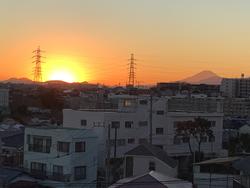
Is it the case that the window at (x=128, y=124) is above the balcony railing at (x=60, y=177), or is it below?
above

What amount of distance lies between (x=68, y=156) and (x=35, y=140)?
91.0 inches

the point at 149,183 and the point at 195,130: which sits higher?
the point at 195,130

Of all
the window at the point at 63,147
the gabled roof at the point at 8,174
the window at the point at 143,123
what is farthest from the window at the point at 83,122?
the gabled roof at the point at 8,174

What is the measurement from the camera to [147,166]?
72.5 ft

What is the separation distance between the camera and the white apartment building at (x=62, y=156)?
22.0 meters

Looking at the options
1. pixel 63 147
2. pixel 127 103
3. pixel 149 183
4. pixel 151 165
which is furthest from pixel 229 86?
pixel 149 183

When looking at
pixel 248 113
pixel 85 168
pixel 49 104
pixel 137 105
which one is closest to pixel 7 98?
pixel 49 104

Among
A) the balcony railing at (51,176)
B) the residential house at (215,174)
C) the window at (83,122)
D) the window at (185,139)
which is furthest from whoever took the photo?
the window at (185,139)

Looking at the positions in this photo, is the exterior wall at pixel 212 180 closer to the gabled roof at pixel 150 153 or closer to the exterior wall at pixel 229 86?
the gabled roof at pixel 150 153

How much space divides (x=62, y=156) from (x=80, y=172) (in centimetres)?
113

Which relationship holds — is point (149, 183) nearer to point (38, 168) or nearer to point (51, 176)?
point (51, 176)

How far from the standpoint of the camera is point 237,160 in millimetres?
17812

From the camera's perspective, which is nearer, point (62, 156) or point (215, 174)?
point (215, 174)

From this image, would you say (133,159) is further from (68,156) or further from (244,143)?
(244,143)
